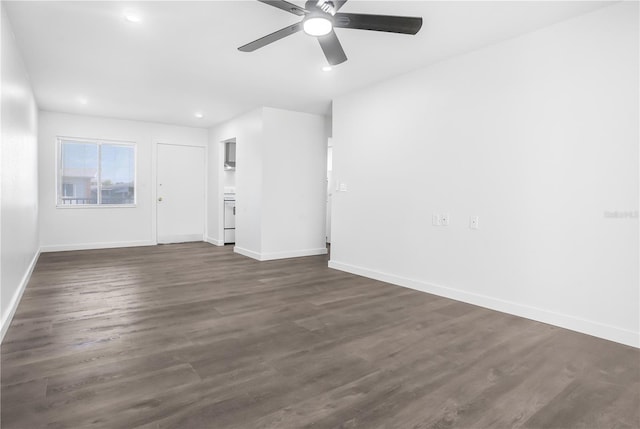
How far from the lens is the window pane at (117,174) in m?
6.97

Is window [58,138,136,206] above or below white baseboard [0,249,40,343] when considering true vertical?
above

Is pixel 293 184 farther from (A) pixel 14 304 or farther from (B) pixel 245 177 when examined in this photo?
(A) pixel 14 304

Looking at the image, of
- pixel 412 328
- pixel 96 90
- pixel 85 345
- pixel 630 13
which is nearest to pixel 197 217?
pixel 96 90

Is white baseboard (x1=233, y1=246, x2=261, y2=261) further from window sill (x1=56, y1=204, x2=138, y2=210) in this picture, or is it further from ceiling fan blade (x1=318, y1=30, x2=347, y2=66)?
ceiling fan blade (x1=318, y1=30, x2=347, y2=66)

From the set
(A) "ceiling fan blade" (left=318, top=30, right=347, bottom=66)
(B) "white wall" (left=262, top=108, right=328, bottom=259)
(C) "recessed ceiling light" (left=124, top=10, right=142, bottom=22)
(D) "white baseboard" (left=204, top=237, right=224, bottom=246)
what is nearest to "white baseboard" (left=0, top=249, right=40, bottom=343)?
(C) "recessed ceiling light" (left=124, top=10, right=142, bottom=22)

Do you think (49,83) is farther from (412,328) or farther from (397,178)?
(412,328)

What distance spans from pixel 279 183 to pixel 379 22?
3719mm

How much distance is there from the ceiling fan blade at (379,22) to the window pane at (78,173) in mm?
6139

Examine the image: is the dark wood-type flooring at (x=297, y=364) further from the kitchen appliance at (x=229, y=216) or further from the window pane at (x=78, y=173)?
the kitchen appliance at (x=229, y=216)

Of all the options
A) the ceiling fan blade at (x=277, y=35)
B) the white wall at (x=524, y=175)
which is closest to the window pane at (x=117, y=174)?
the white wall at (x=524, y=175)

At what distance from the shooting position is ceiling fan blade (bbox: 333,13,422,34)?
7.97 feet

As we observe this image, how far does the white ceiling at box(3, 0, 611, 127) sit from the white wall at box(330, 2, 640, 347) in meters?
0.26

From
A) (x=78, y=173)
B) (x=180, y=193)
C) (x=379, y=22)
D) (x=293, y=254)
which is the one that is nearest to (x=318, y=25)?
(x=379, y=22)

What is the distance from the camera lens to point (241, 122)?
21.2 ft
